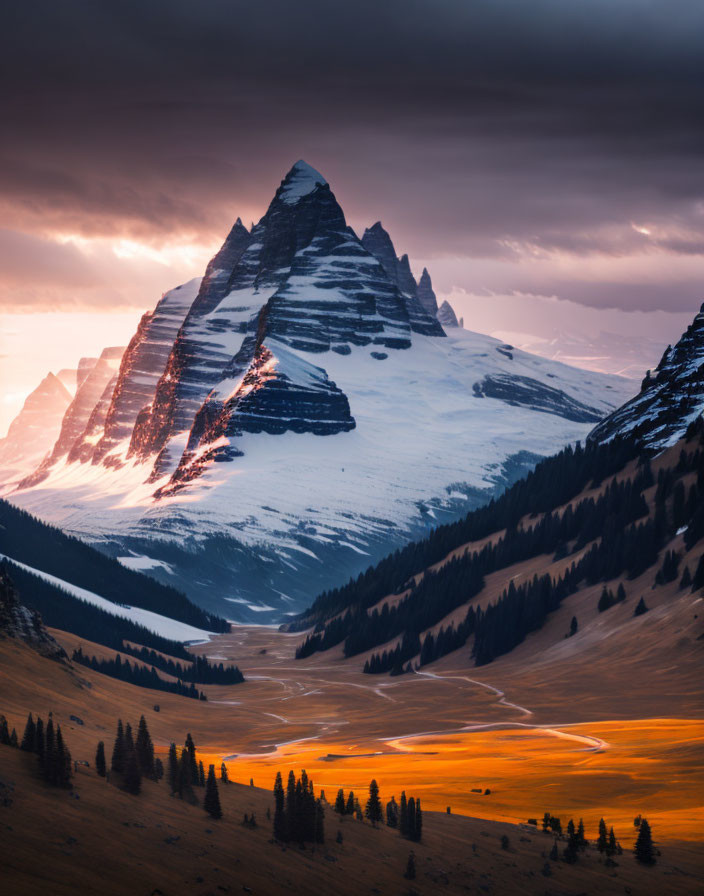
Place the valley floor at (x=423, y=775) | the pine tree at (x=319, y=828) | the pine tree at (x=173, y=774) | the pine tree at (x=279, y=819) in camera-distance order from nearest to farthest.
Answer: the valley floor at (x=423, y=775) < the pine tree at (x=279, y=819) < the pine tree at (x=319, y=828) < the pine tree at (x=173, y=774)

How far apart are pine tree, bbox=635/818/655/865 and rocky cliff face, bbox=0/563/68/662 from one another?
86.3 metres

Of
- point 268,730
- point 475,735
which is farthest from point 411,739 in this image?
point 268,730

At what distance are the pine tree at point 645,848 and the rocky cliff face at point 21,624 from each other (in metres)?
86.3

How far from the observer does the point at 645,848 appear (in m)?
74.1

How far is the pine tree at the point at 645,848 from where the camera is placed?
73.8 m

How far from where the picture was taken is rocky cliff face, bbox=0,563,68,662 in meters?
144

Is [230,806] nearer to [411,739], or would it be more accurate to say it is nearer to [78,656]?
[411,739]

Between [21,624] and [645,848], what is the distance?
92.1 meters

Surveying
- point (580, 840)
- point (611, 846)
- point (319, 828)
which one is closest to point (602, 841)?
point (611, 846)

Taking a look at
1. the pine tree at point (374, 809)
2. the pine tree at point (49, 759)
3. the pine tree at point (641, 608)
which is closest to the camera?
the pine tree at point (49, 759)

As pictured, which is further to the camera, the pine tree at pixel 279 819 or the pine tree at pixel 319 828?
the pine tree at pixel 319 828

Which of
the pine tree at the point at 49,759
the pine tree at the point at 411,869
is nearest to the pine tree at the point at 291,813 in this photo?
the pine tree at the point at 411,869

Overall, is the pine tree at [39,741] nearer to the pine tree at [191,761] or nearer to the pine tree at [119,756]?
the pine tree at [119,756]

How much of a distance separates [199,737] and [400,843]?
3479 inches
